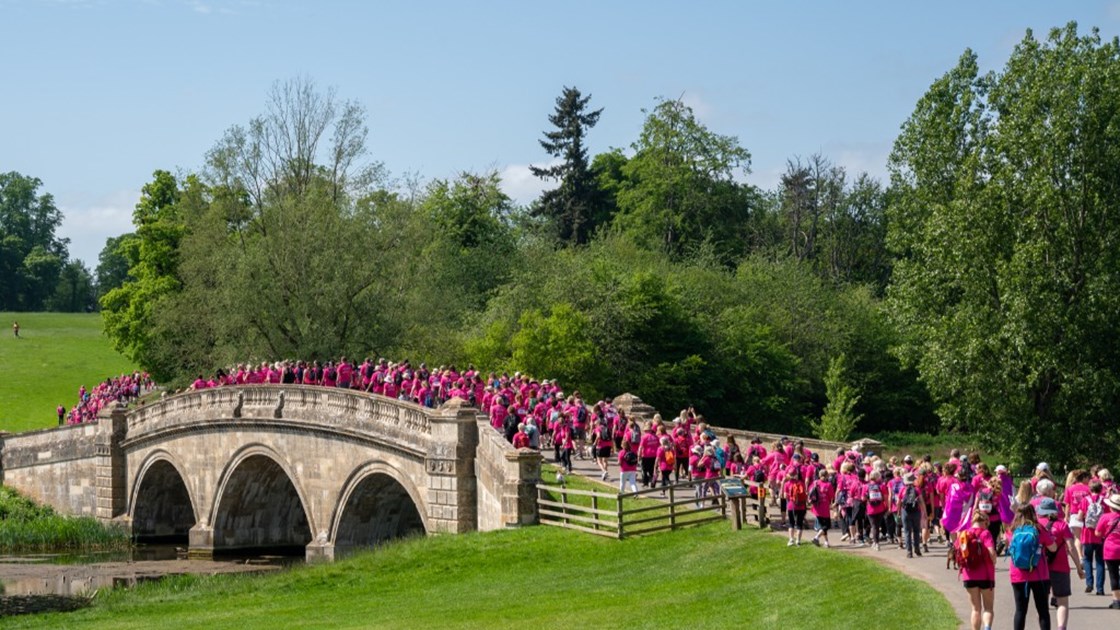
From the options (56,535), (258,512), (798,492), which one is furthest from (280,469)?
(798,492)

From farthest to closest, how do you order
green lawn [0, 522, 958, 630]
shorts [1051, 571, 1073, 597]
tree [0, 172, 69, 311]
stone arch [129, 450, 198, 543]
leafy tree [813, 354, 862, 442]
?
tree [0, 172, 69, 311], leafy tree [813, 354, 862, 442], stone arch [129, 450, 198, 543], green lawn [0, 522, 958, 630], shorts [1051, 571, 1073, 597]

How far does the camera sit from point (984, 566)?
52.9 ft

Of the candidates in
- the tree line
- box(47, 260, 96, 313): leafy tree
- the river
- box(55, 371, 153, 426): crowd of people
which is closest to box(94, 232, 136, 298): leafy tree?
box(47, 260, 96, 313): leafy tree

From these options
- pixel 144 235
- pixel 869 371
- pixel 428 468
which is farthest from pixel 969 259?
pixel 144 235

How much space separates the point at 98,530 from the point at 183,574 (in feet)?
34.8

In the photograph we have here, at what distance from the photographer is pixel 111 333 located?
67.8m

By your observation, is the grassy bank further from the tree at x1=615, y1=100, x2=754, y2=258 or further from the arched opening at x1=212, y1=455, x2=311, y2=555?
the tree at x1=615, y1=100, x2=754, y2=258

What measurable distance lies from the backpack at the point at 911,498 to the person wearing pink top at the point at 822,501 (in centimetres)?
163

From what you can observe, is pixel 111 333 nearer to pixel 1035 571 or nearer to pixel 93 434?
pixel 93 434

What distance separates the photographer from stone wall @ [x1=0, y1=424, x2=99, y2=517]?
176 ft

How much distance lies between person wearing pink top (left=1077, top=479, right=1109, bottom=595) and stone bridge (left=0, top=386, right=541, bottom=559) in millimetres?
14131

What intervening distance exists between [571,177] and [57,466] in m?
37.2

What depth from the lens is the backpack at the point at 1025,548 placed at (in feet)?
51.7

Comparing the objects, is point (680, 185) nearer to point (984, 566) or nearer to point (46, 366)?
point (46, 366)
